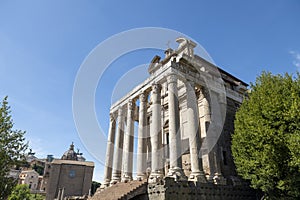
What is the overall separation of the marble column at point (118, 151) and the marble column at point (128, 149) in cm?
93

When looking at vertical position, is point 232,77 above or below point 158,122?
above

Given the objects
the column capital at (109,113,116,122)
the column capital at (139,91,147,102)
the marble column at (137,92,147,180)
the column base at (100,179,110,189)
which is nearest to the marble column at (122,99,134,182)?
the marble column at (137,92,147,180)

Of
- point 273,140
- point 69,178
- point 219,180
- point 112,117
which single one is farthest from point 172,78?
point 69,178

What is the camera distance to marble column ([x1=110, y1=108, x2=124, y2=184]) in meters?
20.8

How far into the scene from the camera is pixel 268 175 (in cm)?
1205

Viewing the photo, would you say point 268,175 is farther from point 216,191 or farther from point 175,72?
point 175,72

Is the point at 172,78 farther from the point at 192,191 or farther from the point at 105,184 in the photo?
the point at 105,184

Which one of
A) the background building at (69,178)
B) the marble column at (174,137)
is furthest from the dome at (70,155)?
the marble column at (174,137)

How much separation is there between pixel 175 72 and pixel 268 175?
9.85 metres

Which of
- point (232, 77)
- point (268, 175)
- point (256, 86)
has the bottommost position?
point (268, 175)

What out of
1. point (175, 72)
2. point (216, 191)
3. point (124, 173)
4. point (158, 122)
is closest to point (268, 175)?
point (216, 191)

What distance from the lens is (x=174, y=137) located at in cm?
1547

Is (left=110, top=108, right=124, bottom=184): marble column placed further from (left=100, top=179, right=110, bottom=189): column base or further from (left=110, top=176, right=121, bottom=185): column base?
(left=100, top=179, right=110, bottom=189): column base

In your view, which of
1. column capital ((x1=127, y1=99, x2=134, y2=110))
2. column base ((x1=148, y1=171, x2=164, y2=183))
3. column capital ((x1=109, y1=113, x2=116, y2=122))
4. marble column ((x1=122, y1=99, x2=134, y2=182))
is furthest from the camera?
column capital ((x1=109, y1=113, x2=116, y2=122))
